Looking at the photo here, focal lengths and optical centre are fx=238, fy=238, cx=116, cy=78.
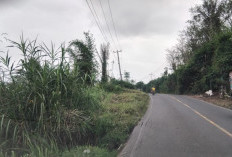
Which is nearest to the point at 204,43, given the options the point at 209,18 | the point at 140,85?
the point at 209,18

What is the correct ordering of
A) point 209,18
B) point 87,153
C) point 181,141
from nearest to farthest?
point 87,153 < point 181,141 < point 209,18

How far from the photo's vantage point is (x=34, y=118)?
6430 millimetres

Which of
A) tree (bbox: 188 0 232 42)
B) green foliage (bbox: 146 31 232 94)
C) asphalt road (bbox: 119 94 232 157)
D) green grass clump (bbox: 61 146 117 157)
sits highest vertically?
tree (bbox: 188 0 232 42)

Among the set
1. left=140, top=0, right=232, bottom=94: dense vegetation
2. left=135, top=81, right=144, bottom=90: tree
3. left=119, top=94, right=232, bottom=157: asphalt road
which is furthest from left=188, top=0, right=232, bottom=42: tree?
left=135, top=81, right=144, bottom=90: tree

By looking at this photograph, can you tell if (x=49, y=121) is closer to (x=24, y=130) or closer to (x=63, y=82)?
(x=24, y=130)

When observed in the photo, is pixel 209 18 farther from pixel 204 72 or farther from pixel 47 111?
pixel 47 111

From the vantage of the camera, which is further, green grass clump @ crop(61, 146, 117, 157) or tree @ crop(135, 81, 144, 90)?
tree @ crop(135, 81, 144, 90)

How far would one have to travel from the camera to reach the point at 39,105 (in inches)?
254

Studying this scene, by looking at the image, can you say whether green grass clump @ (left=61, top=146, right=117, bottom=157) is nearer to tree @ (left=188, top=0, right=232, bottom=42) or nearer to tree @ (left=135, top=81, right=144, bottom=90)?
tree @ (left=188, top=0, right=232, bottom=42)

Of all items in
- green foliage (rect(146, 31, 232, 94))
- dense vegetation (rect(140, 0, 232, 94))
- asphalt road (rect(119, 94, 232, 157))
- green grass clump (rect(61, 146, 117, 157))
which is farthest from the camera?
dense vegetation (rect(140, 0, 232, 94))

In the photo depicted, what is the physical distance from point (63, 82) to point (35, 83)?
0.83 meters

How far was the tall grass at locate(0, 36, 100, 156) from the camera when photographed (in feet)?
19.7

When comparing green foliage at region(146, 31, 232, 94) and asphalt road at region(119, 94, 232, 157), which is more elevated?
green foliage at region(146, 31, 232, 94)

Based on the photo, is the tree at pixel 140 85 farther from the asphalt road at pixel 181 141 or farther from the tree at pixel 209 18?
the asphalt road at pixel 181 141
